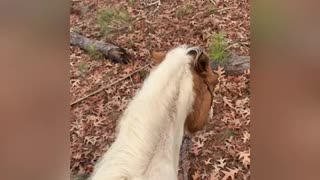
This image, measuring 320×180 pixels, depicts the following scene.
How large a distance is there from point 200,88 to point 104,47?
0.40 meters

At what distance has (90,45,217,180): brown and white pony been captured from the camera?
1.55 meters

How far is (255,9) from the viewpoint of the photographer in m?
1.67

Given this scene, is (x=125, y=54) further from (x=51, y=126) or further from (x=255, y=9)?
(x=255, y=9)

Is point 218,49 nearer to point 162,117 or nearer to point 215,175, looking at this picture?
point 162,117

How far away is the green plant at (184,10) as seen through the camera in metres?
1.71

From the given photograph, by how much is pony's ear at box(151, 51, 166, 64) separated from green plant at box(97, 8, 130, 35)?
0.16 meters

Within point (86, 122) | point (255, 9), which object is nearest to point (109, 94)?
point (86, 122)

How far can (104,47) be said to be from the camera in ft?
5.71

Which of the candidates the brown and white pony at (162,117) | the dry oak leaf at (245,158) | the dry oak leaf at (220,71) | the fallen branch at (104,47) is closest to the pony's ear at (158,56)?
the brown and white pony at (162,117)

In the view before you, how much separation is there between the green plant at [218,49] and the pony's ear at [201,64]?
27mm

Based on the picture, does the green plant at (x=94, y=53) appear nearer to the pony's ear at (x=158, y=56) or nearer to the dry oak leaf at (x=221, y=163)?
the pony's ear at (x=158, y=56)

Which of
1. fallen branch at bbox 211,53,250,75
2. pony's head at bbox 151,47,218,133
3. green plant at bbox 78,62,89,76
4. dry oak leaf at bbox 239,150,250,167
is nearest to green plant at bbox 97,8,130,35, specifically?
green plant at bbox 78,62,89,76

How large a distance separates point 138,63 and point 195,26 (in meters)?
0.26

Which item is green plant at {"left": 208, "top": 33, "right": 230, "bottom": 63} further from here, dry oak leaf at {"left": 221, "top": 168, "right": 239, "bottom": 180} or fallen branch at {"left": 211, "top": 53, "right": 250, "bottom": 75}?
dry oak leaf at {"left": 221, "top": 168, "right": 239, "bottom": 180}
